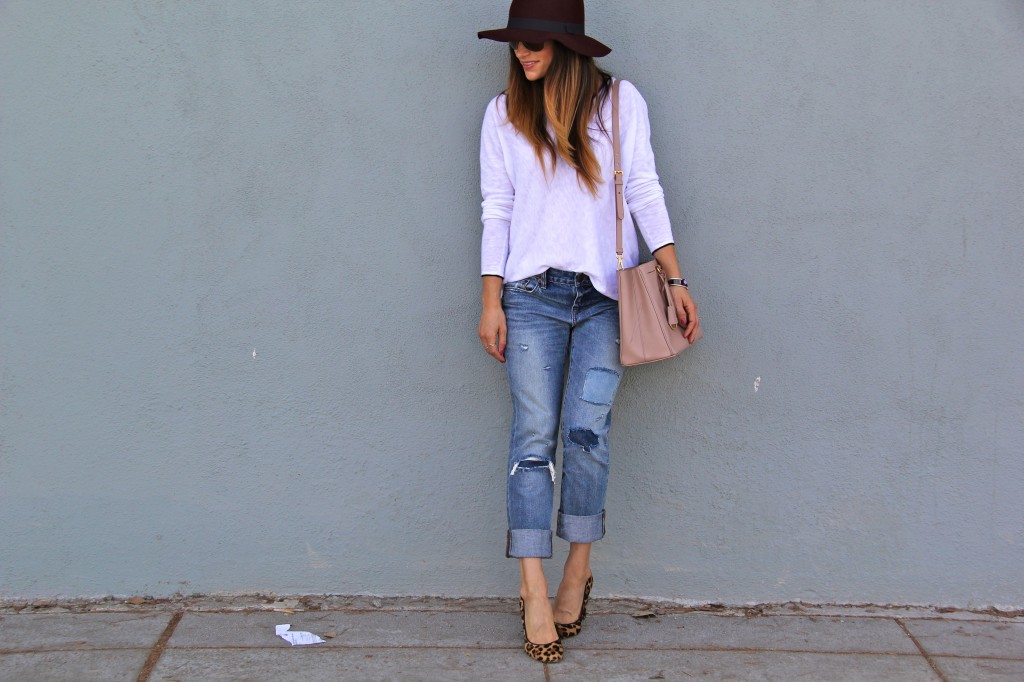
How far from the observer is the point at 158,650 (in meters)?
3.19

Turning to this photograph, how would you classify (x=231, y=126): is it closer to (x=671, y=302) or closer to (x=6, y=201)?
(x=6, y=201)

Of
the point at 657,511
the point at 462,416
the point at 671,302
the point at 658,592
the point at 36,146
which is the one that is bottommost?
A: the point at 658,592

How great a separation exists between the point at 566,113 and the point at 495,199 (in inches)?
13.7

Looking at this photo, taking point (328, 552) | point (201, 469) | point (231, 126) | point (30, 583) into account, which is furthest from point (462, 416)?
point (30, 583)

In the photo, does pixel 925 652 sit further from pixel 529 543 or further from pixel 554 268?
pixel 554 268

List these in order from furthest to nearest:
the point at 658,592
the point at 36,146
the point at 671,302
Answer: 1. the point at 658,592
2. the point at 36,146
3. the point at 671,302

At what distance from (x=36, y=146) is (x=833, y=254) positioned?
8.90 feet

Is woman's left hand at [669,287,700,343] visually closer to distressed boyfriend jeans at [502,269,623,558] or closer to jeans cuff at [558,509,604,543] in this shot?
distressed boyfriend jeans at [502,269,623,558]

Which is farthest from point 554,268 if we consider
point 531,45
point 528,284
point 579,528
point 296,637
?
point 296,637

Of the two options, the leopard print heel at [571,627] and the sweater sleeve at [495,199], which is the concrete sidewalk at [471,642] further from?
the sweater sleeve at [495,199]

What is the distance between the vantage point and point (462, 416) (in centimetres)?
353

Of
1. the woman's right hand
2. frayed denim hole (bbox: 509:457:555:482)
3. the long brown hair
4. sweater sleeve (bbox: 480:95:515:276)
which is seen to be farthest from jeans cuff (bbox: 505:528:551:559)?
the long brown hair

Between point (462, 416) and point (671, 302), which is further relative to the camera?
point (462, 416)

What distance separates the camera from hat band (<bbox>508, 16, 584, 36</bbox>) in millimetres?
2973
